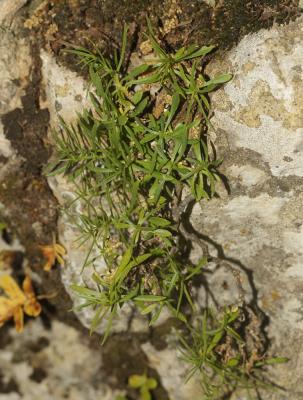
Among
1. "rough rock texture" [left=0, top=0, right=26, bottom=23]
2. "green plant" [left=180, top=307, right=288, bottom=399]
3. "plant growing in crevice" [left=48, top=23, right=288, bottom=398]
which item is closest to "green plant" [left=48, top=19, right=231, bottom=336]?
"plant growing in crevice" [left=48, top=23, right=288, bottom=398]

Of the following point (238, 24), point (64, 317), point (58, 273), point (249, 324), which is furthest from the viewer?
point (64, 317)

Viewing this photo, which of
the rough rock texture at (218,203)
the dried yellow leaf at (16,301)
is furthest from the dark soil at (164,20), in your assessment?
the dried yellow leaf at (16,301)

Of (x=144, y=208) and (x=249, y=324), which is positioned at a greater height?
(x=144, y=208)

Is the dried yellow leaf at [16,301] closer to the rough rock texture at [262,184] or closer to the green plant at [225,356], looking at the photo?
Answer: the rough rock texture at [262,184]

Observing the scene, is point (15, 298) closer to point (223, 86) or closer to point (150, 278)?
point (150, 278)

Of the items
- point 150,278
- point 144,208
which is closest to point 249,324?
point 150,278

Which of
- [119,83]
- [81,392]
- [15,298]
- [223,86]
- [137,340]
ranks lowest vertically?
[81,392]

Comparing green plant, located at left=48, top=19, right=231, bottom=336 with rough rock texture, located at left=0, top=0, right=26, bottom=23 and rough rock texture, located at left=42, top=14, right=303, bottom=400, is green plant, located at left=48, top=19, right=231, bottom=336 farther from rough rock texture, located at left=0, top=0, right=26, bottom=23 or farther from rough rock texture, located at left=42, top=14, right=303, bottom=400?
rough rock texture, located at left=0, top=0, right=26, bottom=23

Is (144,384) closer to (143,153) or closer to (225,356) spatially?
(225,356)

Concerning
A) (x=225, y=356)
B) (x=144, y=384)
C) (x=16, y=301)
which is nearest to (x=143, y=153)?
(x=225, y=356)
